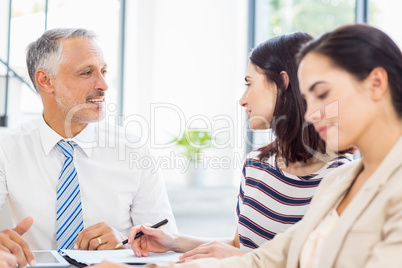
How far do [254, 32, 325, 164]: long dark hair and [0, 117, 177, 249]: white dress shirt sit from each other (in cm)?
61

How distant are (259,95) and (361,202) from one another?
0.82 meters

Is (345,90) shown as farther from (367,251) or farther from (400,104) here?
(367,251)

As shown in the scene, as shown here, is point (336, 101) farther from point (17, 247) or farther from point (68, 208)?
point (68, 208)

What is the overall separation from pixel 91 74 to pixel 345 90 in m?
1.43

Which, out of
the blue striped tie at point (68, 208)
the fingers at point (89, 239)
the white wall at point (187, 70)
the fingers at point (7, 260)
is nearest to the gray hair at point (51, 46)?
the blue striped tie at point (68, 208)

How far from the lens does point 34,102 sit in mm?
4473

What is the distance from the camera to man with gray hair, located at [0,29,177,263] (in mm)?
1898

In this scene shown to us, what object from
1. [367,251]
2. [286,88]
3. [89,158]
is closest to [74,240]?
[89,158]

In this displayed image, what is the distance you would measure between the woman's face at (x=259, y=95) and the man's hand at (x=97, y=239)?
659 millimetres

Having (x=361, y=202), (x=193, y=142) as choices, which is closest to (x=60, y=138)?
(x=361, y=202)

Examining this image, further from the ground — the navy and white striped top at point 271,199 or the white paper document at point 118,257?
the navy and white striped top at point 271,199

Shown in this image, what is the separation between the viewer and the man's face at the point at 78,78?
2.15 meters

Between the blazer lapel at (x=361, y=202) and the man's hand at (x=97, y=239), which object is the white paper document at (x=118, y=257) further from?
the blazer lapel at (x=361, y=202)

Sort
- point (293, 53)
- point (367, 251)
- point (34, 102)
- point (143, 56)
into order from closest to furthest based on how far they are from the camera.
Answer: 1. point (367, 251)
2. point (293, 53)
3. point (34, 102)
4. point (143, 56)
